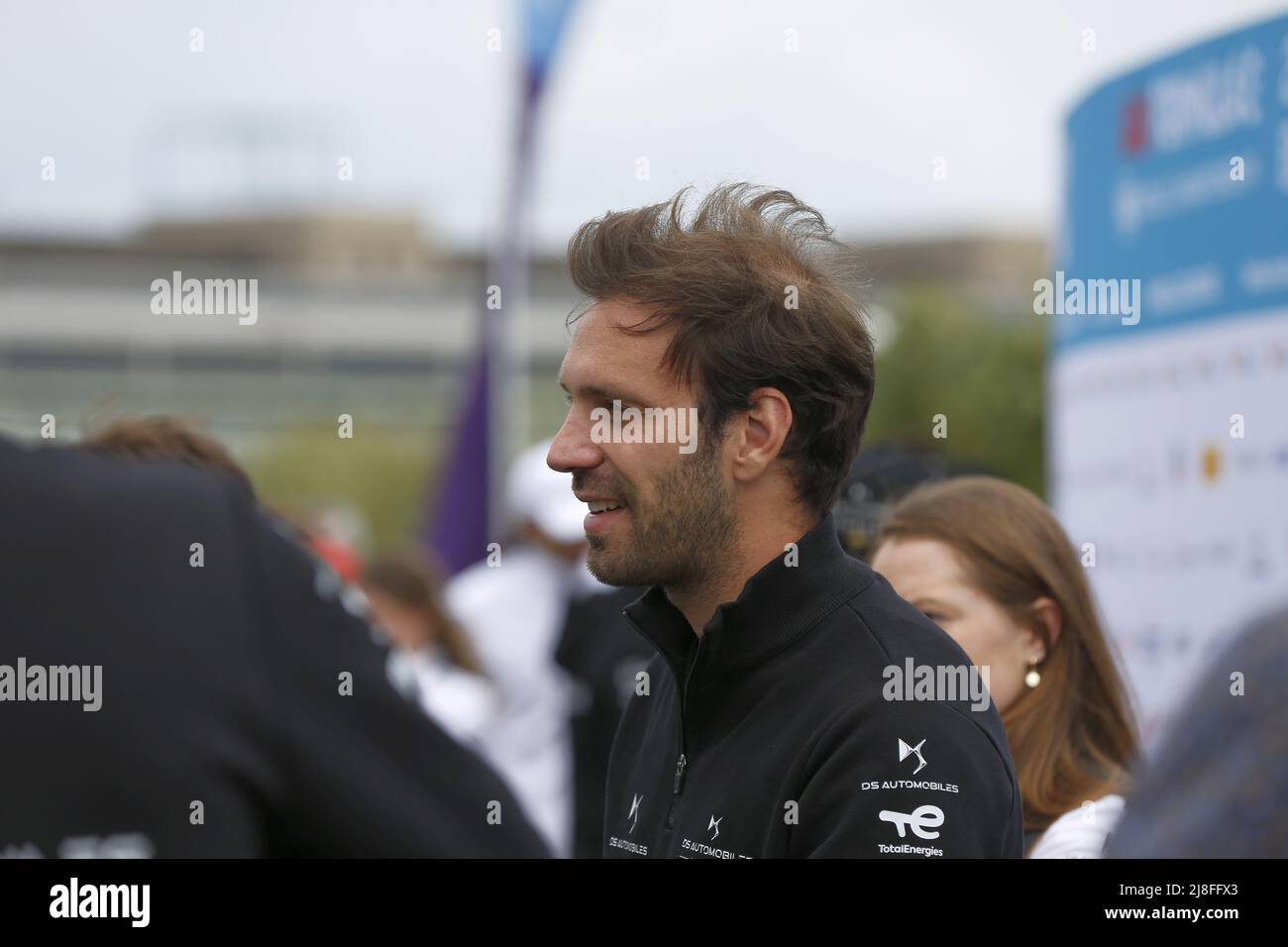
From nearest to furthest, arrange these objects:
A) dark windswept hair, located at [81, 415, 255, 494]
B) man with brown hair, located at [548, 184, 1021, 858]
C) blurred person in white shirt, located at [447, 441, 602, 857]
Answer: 1. man with brown hair, located at [548, 184, 1021, 858]
2. dark windswept hair, located at [81, 415, 255, 494]
3. blurred person in white shirt, located at [447, 441, 602, 857]

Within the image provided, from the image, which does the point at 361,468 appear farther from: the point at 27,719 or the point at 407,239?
the point at 27,719

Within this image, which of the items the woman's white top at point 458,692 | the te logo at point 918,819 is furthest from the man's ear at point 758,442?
the woman's white top at point 458,692

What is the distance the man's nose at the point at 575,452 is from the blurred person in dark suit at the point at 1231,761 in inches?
54.5

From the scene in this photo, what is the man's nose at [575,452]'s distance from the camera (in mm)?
2291

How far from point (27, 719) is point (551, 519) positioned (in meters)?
5.04

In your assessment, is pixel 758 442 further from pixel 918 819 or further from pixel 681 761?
pixel 918 819

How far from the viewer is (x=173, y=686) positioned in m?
1.28

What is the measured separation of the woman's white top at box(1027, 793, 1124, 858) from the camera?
2420 mm

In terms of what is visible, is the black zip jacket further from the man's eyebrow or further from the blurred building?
the blurred building

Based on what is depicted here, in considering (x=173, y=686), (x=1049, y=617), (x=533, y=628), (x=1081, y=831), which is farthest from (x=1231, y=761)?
(x=533, y=628)

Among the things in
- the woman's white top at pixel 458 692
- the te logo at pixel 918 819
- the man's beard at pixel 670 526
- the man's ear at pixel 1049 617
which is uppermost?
the man's beard at pixel 670 526

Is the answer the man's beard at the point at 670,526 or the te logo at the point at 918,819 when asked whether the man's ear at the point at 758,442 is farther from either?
the te logo at the point at 918,819

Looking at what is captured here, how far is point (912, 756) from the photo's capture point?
2.01 m

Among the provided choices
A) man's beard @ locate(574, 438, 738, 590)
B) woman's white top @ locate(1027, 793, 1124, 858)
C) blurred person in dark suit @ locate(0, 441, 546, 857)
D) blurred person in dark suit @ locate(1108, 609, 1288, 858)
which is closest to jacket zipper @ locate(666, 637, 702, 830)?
man's beard @ locate(574, 438, 738, 590)
